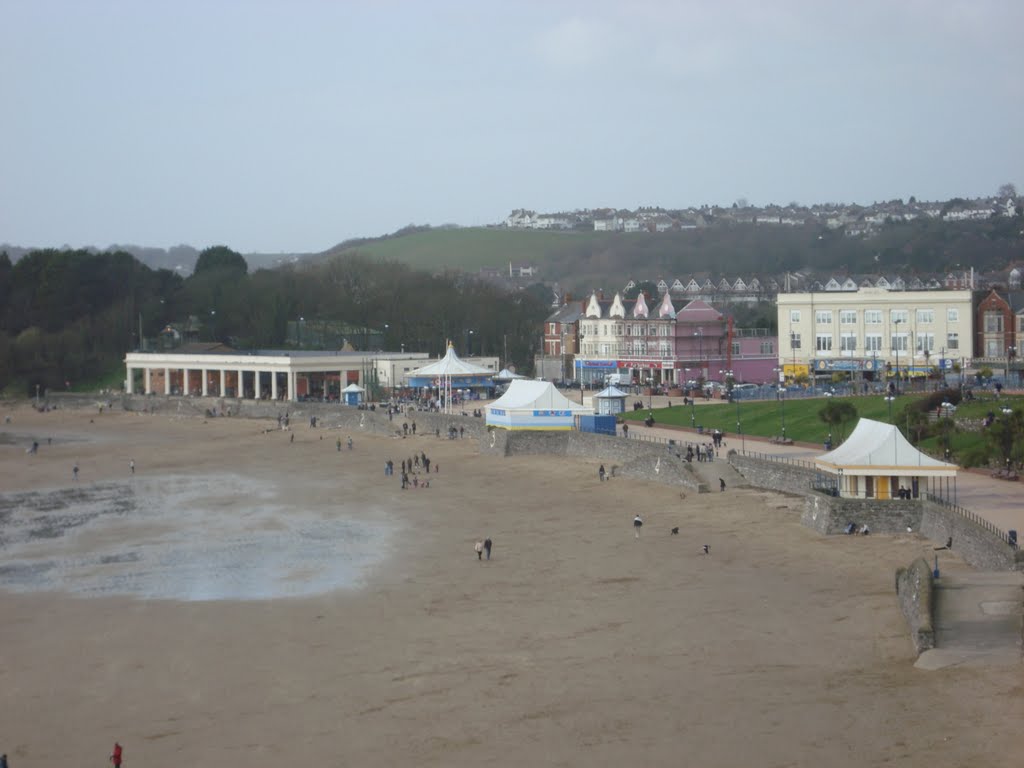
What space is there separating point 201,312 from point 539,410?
181ft

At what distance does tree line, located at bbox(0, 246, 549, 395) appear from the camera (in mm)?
93000

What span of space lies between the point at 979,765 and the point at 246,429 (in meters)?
53.7

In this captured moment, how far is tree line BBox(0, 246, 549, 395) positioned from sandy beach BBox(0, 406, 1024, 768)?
176 feet

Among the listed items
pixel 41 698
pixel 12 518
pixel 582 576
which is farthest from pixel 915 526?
pixel 12 518

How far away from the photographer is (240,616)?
26.4 m

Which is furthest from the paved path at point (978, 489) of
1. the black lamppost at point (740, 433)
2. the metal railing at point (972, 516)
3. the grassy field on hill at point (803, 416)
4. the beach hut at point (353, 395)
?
the beach hut at point (353, 395)

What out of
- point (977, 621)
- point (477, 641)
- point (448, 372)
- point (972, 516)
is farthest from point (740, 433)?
point (977, 621)

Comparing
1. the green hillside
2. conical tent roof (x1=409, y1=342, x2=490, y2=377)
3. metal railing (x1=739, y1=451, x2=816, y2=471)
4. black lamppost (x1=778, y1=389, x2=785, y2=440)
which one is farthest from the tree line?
the green hillside

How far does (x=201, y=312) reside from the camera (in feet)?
333

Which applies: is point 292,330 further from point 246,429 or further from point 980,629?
point 980,629

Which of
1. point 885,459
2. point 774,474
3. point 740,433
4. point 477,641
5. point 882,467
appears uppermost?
point 885,459

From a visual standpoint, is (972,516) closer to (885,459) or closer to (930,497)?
(930,497)

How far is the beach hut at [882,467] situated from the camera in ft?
103

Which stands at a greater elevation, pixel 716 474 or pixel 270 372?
pixel 270 372
